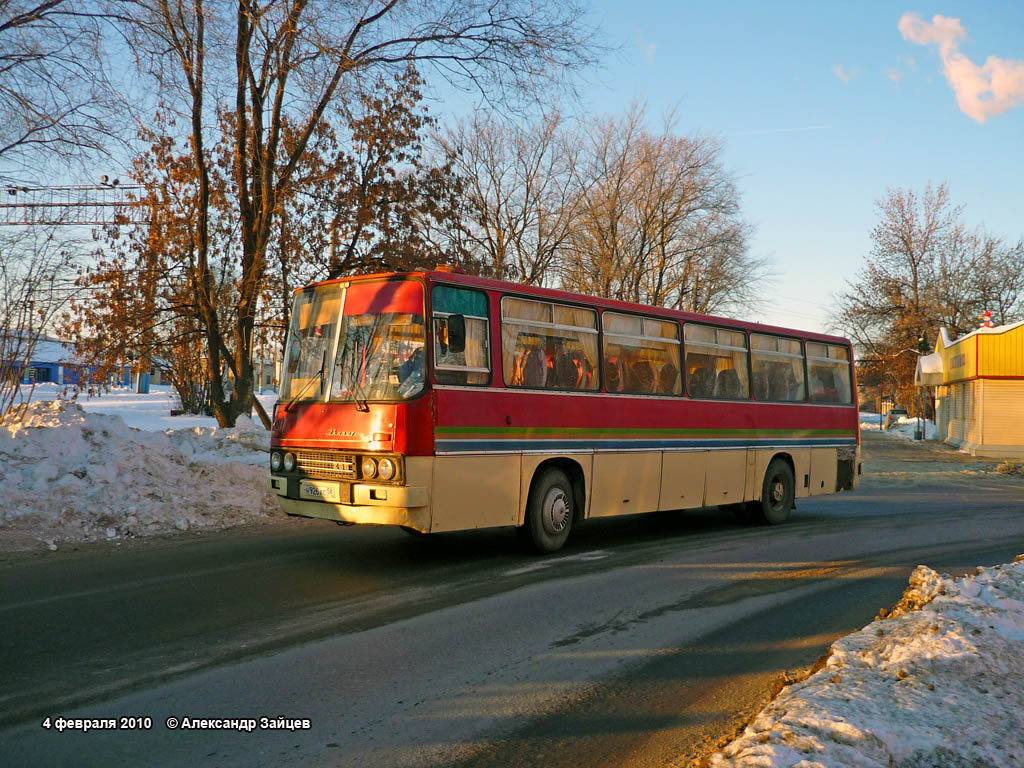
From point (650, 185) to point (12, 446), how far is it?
124 feet

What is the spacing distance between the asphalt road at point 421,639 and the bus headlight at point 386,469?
39.5 inches

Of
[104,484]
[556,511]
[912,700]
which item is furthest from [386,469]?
[912,700]

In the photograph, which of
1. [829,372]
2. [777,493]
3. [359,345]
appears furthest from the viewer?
[829,372]

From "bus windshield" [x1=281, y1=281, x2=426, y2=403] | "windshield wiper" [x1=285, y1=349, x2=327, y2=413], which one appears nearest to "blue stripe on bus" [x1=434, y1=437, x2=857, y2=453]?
"bus windshield" [x1=281, y1=281, x2=426, y2=403]

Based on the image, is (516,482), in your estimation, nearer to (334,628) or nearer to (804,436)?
(334,628)

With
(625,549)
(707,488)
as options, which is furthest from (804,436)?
(625,549)

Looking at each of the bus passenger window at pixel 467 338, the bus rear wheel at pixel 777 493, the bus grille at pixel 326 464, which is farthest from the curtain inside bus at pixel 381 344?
→ the bus rear wheel at pixel 777 493

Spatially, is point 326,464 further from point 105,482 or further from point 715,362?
point 715,362

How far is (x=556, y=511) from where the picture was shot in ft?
32.1

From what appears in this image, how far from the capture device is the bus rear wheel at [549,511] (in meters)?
9.52

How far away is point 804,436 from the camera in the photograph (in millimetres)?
14172

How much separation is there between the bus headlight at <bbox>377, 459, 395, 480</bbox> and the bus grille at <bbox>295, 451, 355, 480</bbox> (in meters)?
0.37

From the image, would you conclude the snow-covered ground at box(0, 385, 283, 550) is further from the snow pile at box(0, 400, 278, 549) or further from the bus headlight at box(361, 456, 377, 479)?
the bus headlight at box(361, 456, 377, 479)

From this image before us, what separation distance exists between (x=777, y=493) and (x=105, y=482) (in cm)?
998
